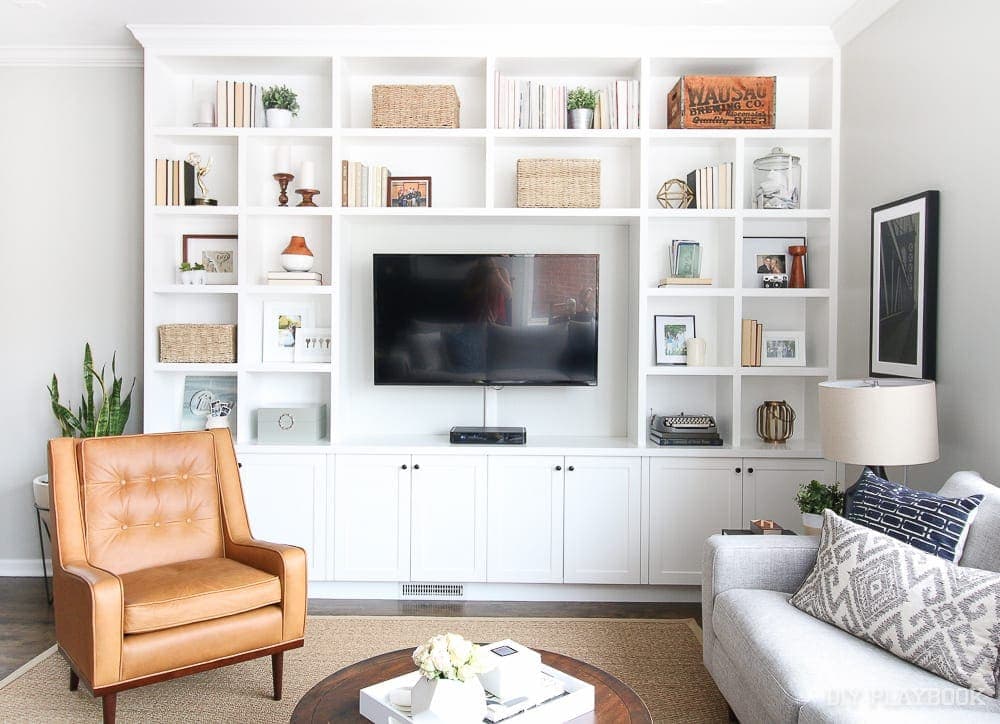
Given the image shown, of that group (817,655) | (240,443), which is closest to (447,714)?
(817,655)

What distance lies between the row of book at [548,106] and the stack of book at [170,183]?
5.14ft

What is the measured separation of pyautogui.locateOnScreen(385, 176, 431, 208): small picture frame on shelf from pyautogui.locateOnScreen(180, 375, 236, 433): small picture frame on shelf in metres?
1.25

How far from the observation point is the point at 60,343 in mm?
4086

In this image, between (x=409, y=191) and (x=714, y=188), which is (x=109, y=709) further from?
(x=714, y=188)

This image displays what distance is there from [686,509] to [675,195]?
1.58 m

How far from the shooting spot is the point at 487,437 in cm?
380

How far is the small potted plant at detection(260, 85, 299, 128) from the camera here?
3846mm

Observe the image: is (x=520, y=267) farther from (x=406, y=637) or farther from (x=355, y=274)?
(x=406, y=637)

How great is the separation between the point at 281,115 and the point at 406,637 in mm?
2548

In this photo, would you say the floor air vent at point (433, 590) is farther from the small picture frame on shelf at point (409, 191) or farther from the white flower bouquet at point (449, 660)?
the white flower bouquet at point (449, 660)

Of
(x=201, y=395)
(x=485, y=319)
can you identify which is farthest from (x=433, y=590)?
(x=201, y=395)

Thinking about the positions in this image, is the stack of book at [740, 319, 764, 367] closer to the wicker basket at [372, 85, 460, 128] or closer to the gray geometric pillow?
the gray geometric pillow

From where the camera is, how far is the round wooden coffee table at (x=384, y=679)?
1.77m

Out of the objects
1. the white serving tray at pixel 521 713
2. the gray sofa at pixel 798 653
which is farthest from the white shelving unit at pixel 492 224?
the white serving tray at pixel 521 713
